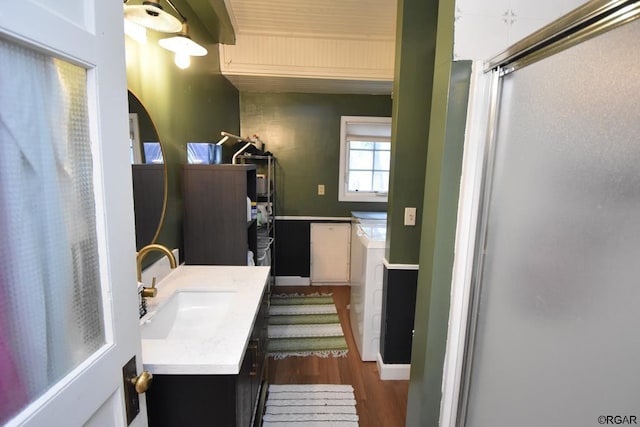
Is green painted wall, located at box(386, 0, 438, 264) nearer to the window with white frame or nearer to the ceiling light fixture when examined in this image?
the ceiling light fixture

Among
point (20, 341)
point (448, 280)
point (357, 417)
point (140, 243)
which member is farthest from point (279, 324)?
point (20, 341)

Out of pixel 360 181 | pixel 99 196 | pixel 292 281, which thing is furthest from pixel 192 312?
pixel 360 181

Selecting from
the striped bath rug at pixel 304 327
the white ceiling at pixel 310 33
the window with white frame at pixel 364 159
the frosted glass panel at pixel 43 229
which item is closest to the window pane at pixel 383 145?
the window with white frame at pixel 364 159

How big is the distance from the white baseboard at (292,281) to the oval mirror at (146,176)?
229 centimetres

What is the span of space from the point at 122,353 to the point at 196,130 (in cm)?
171

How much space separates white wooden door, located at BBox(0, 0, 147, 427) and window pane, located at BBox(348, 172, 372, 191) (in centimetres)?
311

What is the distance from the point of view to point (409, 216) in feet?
6.21

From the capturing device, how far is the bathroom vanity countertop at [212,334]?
89cm

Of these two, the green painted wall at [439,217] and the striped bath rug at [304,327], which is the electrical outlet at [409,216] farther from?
the striped bath rug at [304,327]

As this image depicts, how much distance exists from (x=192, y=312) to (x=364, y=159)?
281 cm

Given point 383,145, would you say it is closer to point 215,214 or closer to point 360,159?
point 360,159

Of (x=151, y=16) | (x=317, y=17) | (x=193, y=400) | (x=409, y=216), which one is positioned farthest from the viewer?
(x=317, y=17)

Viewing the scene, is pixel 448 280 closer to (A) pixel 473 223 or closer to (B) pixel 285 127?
(A) pixel 473 223

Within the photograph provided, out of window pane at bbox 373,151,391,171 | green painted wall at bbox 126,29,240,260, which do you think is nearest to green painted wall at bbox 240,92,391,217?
window pane at bbox 373,151,391,171
